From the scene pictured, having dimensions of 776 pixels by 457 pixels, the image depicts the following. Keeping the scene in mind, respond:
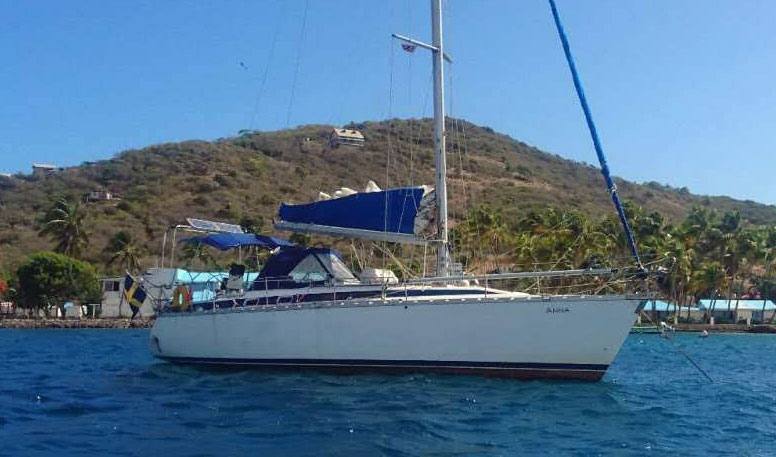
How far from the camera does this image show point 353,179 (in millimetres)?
100750

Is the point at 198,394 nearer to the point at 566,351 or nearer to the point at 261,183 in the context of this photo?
the point at 566,351

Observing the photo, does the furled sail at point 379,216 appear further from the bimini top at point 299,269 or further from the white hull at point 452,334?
the white hull at point 452,334

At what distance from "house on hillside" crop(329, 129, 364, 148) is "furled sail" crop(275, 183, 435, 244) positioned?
98.2 meters

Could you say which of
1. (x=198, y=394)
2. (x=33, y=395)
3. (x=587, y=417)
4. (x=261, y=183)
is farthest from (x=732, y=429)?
(x=261, y=183)

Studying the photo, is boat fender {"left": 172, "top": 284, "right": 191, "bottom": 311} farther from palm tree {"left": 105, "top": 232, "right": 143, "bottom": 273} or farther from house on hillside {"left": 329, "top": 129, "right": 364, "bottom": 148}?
house on hillside {"left": 329, "top": 129, "right": 364, "bottom": 148}

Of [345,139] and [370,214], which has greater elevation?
[345,139]

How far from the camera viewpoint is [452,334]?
18359mm

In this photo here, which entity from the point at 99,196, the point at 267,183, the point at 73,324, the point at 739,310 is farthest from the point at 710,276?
the point at 99,196

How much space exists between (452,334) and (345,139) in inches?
4177

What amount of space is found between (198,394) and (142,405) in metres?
1.72

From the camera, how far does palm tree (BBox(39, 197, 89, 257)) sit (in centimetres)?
6231

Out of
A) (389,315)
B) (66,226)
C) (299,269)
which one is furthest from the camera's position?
(66,226)

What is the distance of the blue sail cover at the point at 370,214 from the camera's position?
21.1 m

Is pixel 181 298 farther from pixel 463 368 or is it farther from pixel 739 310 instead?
pixel 739 310
